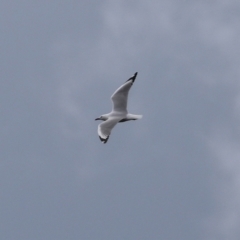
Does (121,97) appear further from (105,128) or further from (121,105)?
(105,128)

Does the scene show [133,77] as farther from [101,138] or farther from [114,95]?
[101,138]

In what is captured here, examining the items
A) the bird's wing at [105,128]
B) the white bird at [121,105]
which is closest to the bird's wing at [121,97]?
the white bird at [121,105]

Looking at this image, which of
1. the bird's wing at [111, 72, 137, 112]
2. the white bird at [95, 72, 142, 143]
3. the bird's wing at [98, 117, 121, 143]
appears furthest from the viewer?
the bird's wing at [111, 72, 137, 112]

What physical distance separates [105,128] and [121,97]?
3.63 m

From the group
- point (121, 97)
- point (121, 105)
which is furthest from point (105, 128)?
point (121, 97)

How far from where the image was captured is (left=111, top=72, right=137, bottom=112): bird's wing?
184 ft

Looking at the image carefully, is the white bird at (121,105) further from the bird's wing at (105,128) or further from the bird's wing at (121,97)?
the bird's wing at (105,128)

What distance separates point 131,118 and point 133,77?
2828 mm

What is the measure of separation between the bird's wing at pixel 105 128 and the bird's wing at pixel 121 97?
4.93ft

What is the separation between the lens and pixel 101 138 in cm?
5253

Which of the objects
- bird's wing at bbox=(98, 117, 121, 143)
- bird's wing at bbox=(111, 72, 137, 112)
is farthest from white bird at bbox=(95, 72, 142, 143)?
bird's wing at bbox=(98, 117, 121, 143)

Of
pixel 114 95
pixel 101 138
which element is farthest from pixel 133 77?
pixel 101 138

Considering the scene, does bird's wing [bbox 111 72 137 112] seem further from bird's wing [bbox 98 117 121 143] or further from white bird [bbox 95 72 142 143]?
bird's wing [bbox 98 117 121 143]

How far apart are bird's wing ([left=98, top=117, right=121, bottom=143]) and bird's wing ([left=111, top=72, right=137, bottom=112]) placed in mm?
1502
